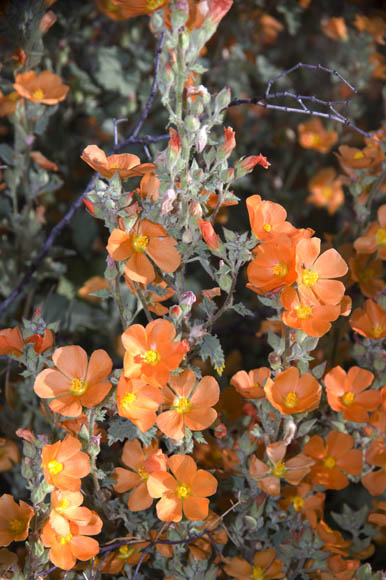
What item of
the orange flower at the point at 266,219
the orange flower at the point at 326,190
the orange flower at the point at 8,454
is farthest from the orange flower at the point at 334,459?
the orange flower at the point at 326,190

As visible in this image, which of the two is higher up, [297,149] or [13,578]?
[13,578]

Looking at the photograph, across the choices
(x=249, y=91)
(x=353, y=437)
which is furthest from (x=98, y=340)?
(x=249, y=91)

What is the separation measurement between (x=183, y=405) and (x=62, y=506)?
19cm

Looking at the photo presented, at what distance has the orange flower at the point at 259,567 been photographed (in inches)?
36.8

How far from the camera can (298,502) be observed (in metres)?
1.00

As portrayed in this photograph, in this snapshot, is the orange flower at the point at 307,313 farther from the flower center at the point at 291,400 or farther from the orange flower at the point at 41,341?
the orange flower at the point at 41,341

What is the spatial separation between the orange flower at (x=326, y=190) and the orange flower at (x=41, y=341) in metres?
1.32

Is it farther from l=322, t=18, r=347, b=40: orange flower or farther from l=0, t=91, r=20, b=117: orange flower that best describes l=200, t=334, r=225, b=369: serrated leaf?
l=322, t=18, r=347, b=40: orange flower

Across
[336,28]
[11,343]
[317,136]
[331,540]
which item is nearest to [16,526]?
[11,343]

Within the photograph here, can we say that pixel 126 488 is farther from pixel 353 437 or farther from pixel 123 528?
pixel 353 437

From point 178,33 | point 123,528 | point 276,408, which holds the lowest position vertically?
point 123,528

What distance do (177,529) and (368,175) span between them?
73 cm

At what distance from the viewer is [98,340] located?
5.05 ft

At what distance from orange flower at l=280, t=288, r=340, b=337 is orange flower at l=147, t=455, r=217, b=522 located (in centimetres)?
22
